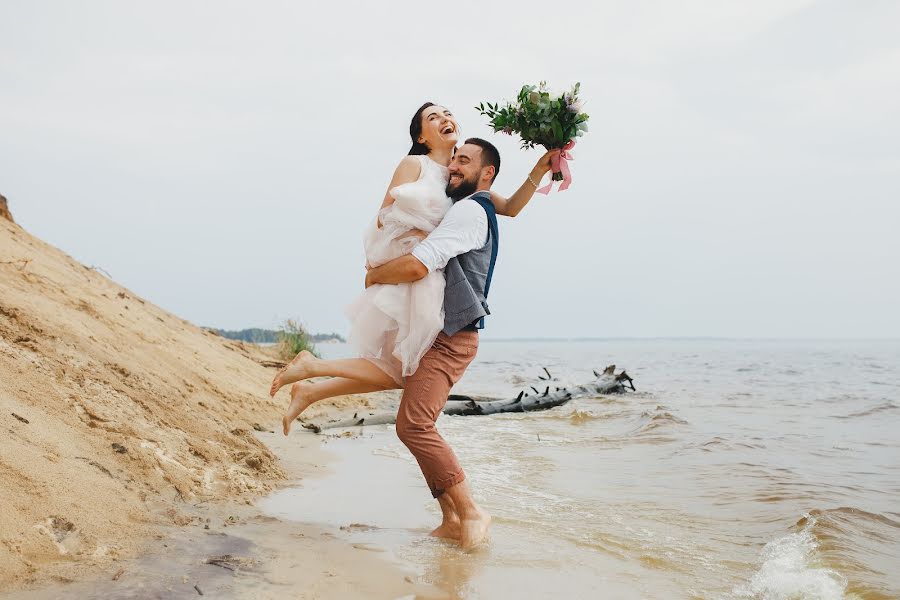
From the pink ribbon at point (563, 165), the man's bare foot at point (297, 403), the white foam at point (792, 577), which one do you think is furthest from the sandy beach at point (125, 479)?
the pink ribbon at point (563, 165)

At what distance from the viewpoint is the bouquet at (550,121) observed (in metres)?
4.18

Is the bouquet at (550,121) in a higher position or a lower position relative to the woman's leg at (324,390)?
higher

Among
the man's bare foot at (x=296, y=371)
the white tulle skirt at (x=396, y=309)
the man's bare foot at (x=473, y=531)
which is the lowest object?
the man's bare foot at (x=473, y=531)

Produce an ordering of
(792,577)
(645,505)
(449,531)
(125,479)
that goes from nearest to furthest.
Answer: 1. (125,479)
2. (792,577)
3. (449,531)
4. (645,505)

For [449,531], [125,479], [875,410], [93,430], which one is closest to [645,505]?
[449,531]

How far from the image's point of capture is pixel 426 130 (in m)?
4.23

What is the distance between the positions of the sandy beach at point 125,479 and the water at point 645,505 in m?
0.39

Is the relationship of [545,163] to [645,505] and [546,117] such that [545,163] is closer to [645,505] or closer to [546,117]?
[546,117]

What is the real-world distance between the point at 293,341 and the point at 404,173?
35.6 feet

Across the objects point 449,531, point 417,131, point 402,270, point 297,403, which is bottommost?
point 449,531

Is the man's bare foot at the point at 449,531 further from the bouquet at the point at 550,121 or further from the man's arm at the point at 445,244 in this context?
the bouquet at the point at 550,121

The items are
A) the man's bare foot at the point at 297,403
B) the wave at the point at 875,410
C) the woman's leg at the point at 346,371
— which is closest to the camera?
the woman's leg at the point at 346,371

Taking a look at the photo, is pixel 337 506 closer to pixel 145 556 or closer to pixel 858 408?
pixel 145 556

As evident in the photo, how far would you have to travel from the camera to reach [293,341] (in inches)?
567
